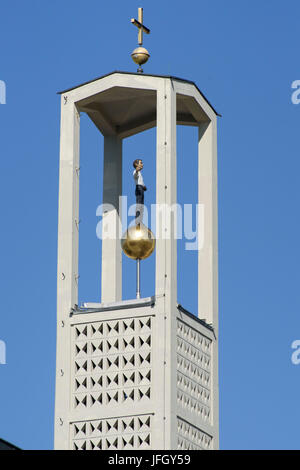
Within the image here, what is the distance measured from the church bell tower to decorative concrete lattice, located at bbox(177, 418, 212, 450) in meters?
0.04

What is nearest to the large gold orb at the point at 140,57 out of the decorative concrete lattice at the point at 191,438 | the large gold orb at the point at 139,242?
the large gold orb at the point at 139,242

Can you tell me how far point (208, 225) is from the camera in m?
58.8

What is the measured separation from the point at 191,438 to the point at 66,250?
4948 millimetres

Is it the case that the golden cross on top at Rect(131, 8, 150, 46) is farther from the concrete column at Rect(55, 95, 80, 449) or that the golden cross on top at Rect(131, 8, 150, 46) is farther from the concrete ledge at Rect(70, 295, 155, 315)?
the concrete ledge at Rect(70, 295, 155, 315)

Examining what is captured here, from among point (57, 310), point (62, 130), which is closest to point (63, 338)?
point (57, 310)

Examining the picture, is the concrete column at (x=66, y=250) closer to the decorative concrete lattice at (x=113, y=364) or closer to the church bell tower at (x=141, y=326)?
the church bell tower at (x=141, y=326)

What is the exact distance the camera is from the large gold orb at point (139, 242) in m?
58.4

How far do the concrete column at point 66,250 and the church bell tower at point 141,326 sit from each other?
0.02 m

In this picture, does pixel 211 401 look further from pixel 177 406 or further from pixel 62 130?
pixel 62 130

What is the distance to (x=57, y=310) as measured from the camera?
57.3 meters

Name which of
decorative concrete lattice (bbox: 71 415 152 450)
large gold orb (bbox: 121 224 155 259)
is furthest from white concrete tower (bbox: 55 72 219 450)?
large gold orb (bbox: 121 224 155 259)

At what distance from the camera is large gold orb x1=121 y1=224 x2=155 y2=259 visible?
58.4 m

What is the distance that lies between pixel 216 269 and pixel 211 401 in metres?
3.00

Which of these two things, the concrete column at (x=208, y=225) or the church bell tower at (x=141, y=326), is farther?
the concrete column at (x=208, y=225)
